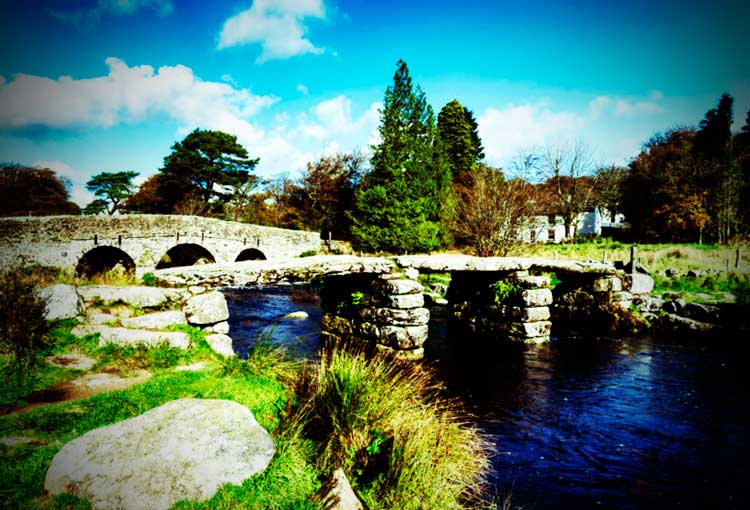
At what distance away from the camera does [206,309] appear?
6.15 meters

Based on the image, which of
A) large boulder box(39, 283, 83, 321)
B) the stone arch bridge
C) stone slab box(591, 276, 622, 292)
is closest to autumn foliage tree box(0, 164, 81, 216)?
the stone arch bridge

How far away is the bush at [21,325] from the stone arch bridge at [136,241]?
14.9m

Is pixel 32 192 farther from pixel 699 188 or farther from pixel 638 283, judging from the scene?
pixel 699 188

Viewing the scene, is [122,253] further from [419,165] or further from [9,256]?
[419,165]

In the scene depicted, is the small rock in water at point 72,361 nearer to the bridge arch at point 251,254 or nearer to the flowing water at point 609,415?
the flowing water at point 609,415

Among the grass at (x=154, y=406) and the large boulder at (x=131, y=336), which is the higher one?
the large boulder at (x=131, y=336)

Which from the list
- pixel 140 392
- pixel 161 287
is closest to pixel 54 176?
pixel 161 287

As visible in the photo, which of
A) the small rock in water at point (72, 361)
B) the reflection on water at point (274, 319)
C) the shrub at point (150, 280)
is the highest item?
the shrub at point (150, 280)

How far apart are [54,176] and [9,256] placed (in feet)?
93.7

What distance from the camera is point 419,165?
26484 mm

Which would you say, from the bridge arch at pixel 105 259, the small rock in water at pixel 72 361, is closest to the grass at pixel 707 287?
the small rock in water at pixel 72 361

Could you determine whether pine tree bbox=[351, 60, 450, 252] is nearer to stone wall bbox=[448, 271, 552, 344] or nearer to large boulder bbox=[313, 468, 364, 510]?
stone wall bbox=[448, 271, 552, 344]

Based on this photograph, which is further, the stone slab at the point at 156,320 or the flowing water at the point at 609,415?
the stone slab at the point at 156,320

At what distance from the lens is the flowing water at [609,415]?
4.30 meters
